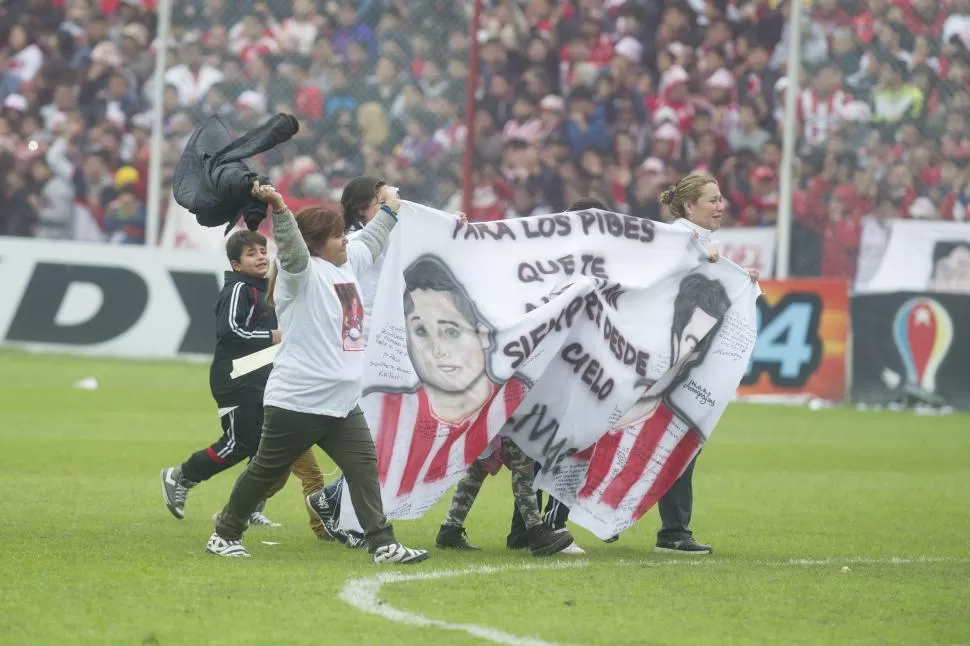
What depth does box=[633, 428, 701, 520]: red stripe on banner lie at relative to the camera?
28.4 feet

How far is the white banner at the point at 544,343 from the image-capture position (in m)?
8.32

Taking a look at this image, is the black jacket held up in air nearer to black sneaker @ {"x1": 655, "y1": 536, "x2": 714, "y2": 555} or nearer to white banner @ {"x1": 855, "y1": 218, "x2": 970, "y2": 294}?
black sneaker @ {"x1": 655, "y1": 536, "x2": 714, "y2": 555}

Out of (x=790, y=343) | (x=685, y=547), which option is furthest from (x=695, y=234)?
(x=790, y=343)

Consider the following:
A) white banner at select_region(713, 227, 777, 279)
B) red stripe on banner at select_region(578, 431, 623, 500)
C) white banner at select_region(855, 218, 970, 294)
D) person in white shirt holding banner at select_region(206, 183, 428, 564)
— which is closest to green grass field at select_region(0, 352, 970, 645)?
person in white shirt holding banner at select_region(206, 183, 428, 564)

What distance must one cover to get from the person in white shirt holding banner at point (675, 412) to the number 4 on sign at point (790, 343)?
10.4m

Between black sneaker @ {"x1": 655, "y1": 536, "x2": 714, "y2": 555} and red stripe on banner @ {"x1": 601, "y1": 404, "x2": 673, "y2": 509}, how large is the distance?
1.11ft

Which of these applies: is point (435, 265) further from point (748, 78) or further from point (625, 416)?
point (748, 78)

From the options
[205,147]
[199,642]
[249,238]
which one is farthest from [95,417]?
[199,642]

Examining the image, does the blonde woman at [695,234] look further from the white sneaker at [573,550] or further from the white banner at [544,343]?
the white sneaker at [573,550]

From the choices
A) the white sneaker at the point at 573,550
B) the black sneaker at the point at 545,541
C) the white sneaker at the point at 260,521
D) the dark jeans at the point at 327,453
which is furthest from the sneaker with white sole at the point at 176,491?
the white sneaker at the point at 573,550

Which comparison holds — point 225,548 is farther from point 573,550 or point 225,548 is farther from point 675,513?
point 675,513

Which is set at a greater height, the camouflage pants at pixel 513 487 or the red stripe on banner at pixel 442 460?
the red stripe on banner at pixel 442 460

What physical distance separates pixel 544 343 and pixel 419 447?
88cm

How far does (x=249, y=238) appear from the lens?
8.73m
